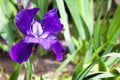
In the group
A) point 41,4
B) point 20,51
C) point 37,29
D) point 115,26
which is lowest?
point 20,51

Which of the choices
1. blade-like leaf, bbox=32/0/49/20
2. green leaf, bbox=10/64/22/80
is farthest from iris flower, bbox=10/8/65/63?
blade-like leaf, bbox=32/0/49/20

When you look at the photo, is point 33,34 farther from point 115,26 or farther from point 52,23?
point 115,26

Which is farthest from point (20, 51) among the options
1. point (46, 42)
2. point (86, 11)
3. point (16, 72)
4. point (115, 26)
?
point (86, 11)

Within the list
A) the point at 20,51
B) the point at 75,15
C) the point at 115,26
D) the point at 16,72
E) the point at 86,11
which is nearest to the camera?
the point at 20,51

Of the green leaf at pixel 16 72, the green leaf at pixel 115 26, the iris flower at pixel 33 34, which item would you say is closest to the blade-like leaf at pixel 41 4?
the green leaf at pixel 115 26

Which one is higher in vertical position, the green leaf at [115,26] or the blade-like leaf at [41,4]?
the blade-like leaf at [41,4]

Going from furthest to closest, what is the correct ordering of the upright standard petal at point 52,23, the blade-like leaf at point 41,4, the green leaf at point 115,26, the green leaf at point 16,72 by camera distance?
the blade-like leaf at point 41,4, the green leaf at point 115,26, the green leaf at point 16,72, the upright standard petal at point 52,23

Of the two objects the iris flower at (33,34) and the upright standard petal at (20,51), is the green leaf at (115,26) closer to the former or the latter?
the iris flower at (33,34)

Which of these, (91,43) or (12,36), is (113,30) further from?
(12,36)
